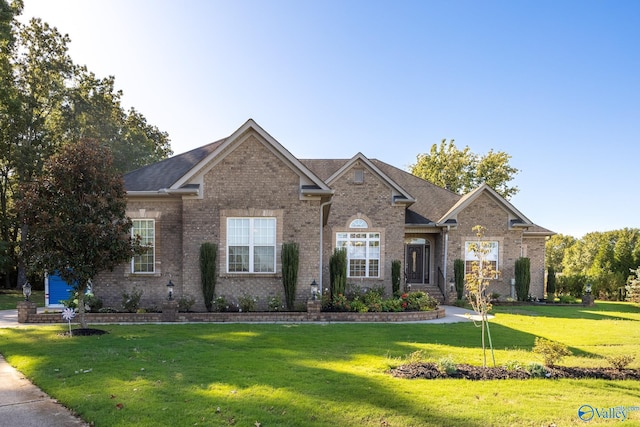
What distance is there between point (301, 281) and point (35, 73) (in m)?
24.0

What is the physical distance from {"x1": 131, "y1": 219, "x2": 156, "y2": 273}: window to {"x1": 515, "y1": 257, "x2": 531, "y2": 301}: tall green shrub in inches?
718

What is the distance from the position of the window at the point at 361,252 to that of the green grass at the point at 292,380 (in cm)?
857

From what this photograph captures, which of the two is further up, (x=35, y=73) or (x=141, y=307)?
(x=35, y=73)

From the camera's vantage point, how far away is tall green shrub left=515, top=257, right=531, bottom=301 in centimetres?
2072

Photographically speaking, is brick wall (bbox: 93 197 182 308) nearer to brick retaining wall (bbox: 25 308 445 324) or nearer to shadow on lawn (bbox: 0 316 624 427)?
brick retaining wall (bbox: 25 308 445 324)

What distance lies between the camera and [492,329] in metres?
12.0

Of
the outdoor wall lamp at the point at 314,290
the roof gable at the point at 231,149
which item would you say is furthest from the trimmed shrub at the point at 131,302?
the outdoor wall lamp at the point at 314,290

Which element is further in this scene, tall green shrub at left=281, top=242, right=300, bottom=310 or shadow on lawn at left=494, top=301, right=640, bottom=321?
shadow on lawn at left=494, top=301, right=640, bottom=321

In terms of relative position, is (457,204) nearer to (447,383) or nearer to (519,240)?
(519,240)

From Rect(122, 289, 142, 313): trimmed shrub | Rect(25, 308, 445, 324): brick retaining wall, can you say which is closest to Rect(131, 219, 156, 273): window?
Rect(122, 289, 142, 313): trimmed shrub

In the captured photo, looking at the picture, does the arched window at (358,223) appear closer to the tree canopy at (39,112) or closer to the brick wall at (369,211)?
the brick wall at (369,211)

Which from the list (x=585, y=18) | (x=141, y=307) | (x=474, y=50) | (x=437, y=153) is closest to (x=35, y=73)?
(x=141, y=307)

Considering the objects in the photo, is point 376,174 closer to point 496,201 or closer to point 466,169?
point 496,201

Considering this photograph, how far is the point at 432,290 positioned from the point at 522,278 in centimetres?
485
